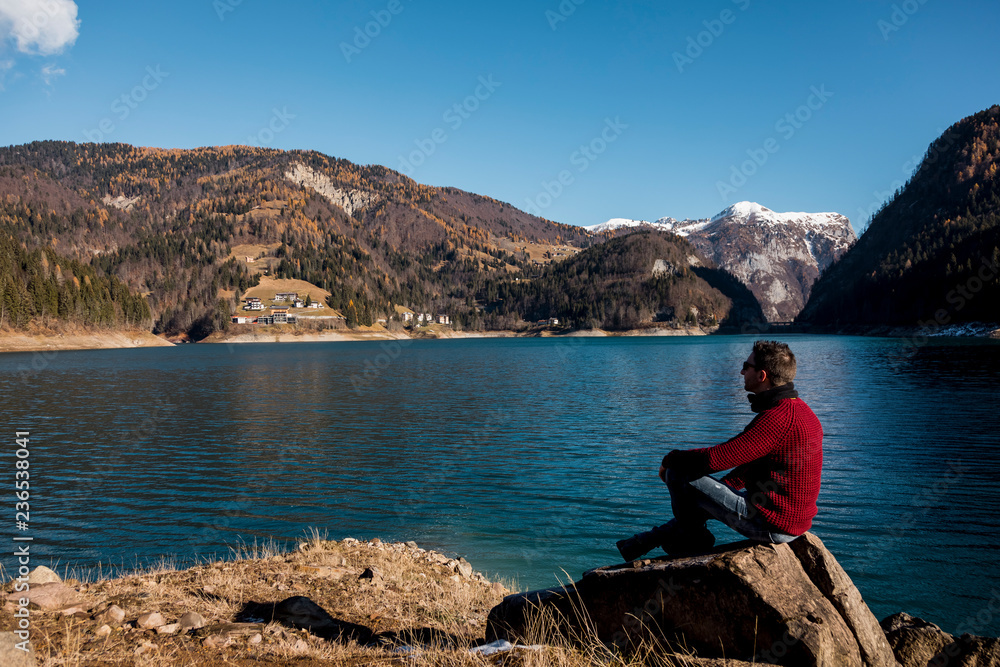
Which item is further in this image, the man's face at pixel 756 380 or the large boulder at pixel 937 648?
the man's face at pixel 756 380

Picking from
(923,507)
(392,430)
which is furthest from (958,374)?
(392,430)

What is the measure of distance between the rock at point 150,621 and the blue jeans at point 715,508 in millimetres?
5517

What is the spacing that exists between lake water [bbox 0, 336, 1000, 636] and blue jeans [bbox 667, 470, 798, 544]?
21.3 feet

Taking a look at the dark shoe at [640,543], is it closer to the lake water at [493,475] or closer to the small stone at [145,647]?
the small stone at [145,647]

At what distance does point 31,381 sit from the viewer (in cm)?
5156

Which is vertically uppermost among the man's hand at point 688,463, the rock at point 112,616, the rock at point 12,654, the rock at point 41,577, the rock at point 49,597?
the man's hand at point 688,463

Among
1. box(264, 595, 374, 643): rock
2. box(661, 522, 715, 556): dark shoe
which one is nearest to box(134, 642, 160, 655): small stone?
box(264, 595, 374, 643): rock

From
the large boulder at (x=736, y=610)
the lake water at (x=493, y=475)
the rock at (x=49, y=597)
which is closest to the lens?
the large boulder at (x=736, y=610)

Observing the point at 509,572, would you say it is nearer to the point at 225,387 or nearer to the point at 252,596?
the point at 252,596

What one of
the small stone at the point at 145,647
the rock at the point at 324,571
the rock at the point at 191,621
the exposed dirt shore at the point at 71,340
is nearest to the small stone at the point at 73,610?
the rock at the point at 191,621

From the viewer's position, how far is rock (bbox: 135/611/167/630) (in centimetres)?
591

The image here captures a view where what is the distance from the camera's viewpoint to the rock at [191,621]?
604 cm

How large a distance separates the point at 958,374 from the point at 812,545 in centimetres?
5547

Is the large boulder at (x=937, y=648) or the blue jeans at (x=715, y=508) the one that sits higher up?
the blue jeans at (x=715, y=508)
